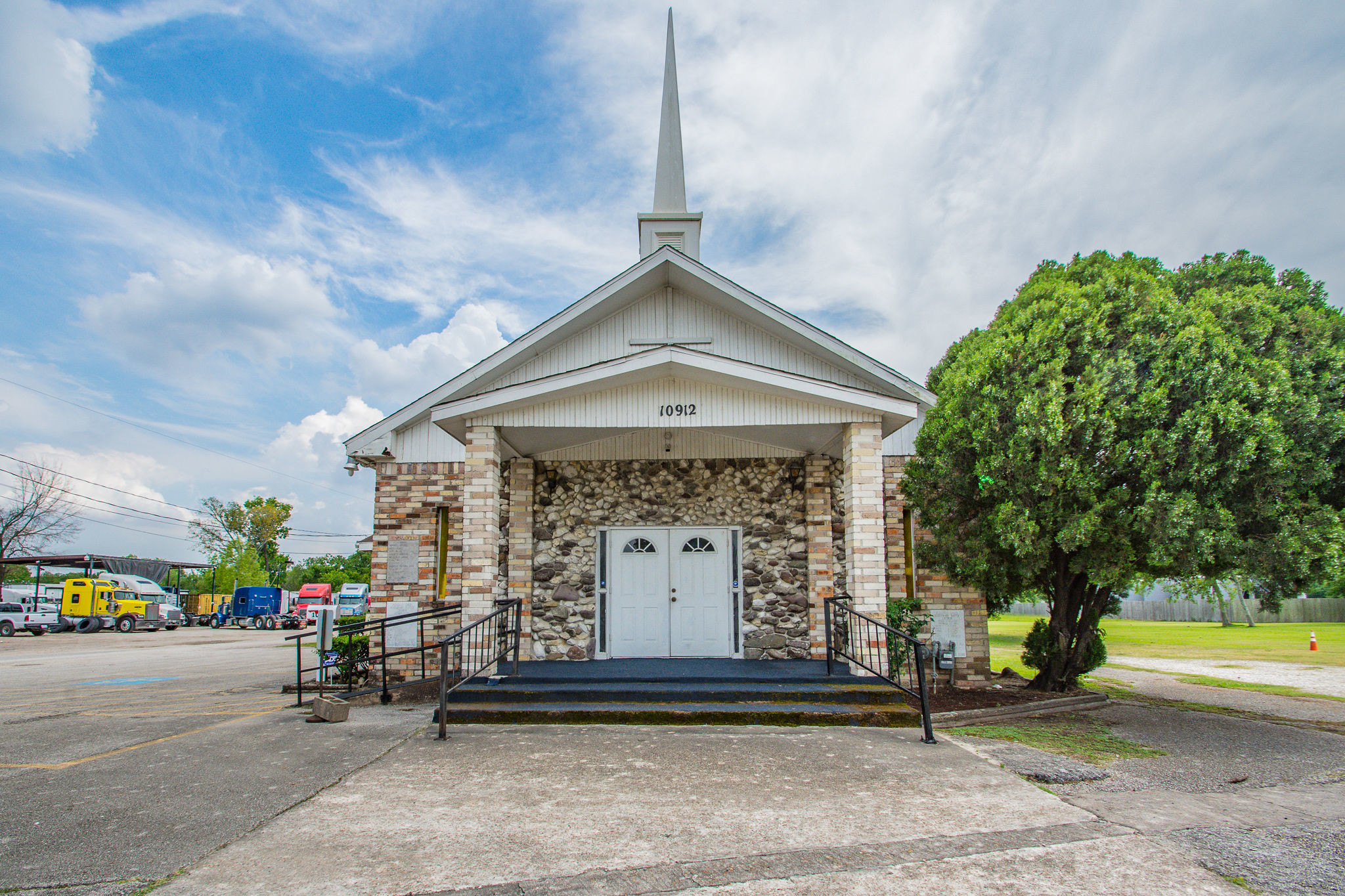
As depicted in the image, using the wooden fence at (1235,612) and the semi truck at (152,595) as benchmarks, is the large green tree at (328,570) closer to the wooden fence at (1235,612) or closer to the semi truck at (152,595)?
the semi truck at (152,595)

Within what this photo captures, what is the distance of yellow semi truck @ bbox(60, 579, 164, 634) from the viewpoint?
33469 millimetres

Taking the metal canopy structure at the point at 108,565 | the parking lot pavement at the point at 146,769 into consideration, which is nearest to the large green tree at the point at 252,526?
the metal canopy structure at the point at 108,565

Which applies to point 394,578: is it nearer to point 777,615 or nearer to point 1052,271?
point 777,615

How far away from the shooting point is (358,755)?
6500 millimetres

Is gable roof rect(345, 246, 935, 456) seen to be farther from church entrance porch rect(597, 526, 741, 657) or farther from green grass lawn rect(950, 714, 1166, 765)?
green grass lawn rect(950, 714, 1166, 765)

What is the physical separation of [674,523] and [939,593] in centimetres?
463

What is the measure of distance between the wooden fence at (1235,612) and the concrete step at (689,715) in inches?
1199

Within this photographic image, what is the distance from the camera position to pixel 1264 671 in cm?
1709

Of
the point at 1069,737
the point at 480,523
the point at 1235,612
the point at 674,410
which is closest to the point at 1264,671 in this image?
the point at 1069,737

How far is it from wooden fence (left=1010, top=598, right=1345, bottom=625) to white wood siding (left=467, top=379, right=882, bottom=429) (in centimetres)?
3022

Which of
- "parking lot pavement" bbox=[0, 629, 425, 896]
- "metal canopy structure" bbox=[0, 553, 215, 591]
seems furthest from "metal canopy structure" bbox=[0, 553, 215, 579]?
"parking lot pavement" bbox=[0, 629, 425, 896]

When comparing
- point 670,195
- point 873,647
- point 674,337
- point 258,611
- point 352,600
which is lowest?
point 258,611

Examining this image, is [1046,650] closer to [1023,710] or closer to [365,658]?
[1023,710]

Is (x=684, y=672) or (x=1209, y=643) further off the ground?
(x=684, y=672)
